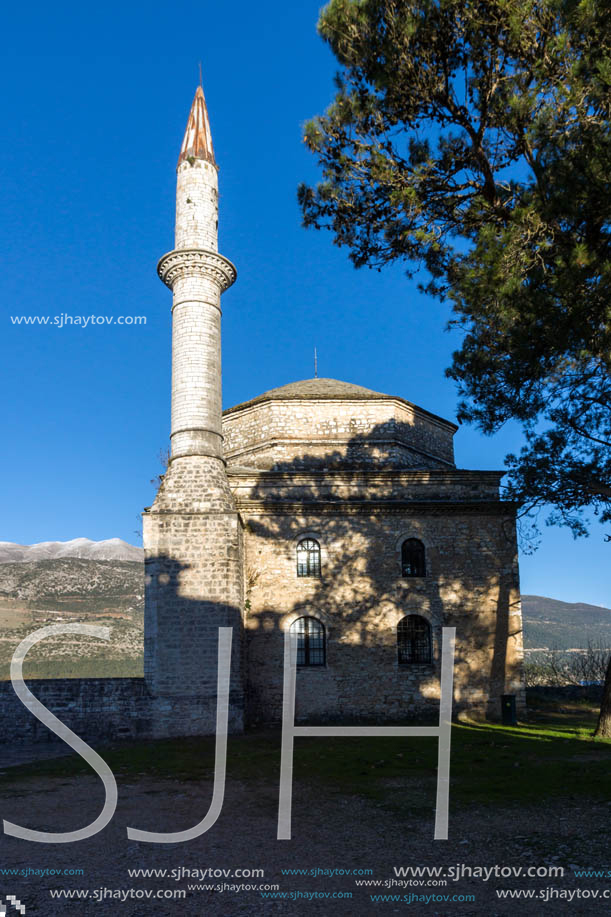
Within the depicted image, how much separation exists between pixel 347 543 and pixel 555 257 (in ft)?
29.3

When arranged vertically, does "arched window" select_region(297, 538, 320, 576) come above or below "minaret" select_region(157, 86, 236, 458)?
below

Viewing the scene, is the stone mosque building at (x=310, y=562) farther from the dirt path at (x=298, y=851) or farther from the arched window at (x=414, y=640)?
the dirt path at (x=298, y=851)

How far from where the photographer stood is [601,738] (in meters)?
11.7

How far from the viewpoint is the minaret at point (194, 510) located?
13852 mm

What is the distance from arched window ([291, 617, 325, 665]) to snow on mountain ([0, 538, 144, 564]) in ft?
265

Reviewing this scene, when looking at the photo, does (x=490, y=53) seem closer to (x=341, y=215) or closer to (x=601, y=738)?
(x=341, y=215)

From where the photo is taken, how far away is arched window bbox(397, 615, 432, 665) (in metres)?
15.7

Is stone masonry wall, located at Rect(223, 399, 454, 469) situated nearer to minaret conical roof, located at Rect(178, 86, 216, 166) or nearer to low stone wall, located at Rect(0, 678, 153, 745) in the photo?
minaret conical roof, located at Rect(178, 86, 216, 166)

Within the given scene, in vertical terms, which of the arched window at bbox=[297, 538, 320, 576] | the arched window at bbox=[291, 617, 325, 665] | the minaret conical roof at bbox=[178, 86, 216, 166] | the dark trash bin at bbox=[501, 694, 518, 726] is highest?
the minaret conical roof at bbox=[178, 86, 216, 166]

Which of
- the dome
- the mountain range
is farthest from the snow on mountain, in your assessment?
the dome

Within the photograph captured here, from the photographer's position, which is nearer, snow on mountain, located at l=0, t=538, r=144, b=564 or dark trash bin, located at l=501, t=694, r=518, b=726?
dark trash bin, located at l=501, t=694, r=518, b=726

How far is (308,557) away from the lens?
16.2m

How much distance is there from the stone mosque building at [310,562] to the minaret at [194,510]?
35mm

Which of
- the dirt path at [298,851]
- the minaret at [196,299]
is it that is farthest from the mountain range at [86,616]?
the dirt path at [298,851]
